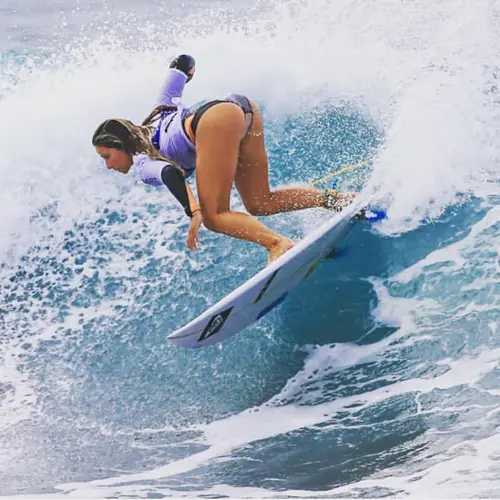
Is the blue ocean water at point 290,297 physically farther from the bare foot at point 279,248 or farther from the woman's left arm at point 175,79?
the woman's left arm at point 175,79

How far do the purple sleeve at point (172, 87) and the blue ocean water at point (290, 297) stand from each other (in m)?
1.55

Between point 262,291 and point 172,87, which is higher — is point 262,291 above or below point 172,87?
below

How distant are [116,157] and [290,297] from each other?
179 cm

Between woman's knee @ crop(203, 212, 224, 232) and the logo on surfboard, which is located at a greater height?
woman's knee @ crop(203, 212, 224, 232)

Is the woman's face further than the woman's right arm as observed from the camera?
Yes

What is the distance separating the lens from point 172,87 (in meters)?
5.25

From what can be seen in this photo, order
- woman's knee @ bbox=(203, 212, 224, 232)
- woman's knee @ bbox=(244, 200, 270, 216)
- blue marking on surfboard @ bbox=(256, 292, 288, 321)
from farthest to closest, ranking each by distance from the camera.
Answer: woman's knee @ bbox=(244, 200, 270, 216)
blue marking on surfboard @ bbox=(256, 292, 288, 321)
woman's knee @ bbox=(203, 212, 224, 232)

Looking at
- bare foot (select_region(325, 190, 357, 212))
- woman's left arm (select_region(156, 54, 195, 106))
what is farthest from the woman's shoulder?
bare foot (select_region(325, 190, 357, 212))

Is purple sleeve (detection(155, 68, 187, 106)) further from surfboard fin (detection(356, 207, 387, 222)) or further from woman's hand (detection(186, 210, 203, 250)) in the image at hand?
surfboard fin (detection(356, 207, 387, 222))

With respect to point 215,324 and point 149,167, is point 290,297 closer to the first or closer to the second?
point 215,324

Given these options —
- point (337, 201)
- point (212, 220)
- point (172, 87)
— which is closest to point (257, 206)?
point (337, 201)

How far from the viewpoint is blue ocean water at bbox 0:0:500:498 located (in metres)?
4.55

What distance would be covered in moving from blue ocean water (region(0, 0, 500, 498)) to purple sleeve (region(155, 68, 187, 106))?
155cm

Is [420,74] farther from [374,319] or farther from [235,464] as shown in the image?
[235,464]
